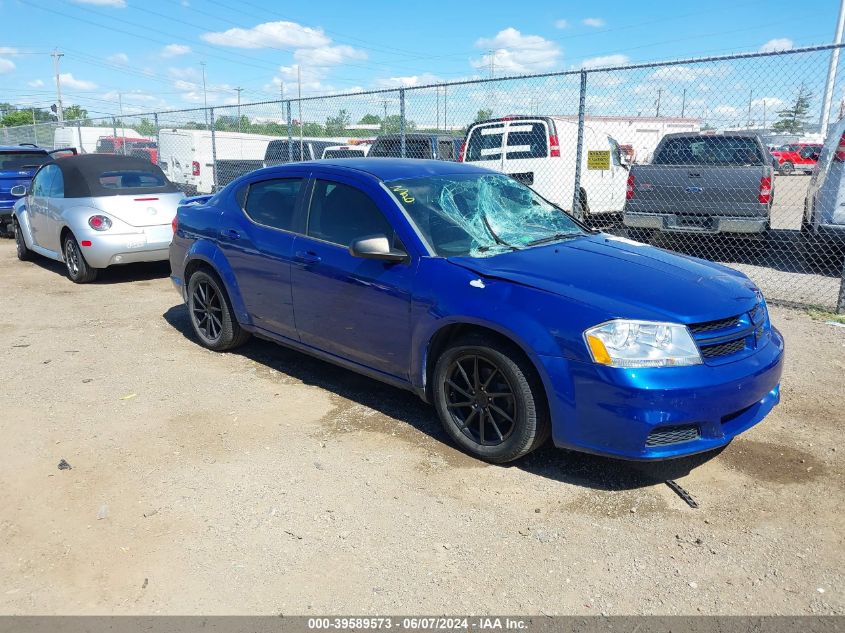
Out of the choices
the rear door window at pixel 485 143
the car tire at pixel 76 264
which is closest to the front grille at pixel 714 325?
the car tire at pixel 76 264

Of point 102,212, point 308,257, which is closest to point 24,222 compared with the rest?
point 102,212

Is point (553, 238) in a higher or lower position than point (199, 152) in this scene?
lower

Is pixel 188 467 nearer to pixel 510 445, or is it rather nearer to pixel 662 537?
pixel 510 445

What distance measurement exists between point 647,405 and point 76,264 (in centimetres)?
770

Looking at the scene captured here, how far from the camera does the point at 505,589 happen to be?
2766mm

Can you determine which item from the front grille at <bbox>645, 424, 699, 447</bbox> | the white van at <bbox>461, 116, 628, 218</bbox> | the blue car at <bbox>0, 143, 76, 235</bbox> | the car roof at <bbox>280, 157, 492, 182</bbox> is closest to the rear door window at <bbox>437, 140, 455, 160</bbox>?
the white van at <bbox>461, 116, 628, 218</bbox>

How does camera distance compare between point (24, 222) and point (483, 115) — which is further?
point (483, 115)

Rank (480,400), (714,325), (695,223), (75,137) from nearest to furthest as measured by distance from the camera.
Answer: (714,325)
(480,400)
(695,223)
(75,137)

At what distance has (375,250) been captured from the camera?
3939mm

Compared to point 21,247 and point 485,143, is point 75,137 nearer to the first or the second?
point 21,247

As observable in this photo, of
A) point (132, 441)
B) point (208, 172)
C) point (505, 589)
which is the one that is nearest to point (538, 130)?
point (132, 441)

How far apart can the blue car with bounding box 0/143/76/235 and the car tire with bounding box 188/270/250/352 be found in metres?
8.84

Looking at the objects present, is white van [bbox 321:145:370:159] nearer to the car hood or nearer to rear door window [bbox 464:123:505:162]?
rear door window [bbox 464:123:505:162]

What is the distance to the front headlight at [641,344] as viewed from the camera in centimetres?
320
